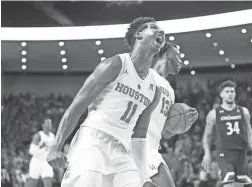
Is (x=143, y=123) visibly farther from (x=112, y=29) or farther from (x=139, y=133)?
(x=112, y=29)

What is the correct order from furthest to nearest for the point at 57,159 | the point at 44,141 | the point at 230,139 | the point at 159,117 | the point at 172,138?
the point at 172,138, the point at 44,141, the point at 230,139, the point at 159,117, the point at 57,159

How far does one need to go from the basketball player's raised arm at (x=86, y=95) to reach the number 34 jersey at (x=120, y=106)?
2.4 inches

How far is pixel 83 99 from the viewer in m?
2.55

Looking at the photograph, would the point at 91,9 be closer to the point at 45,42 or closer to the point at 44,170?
the point at 45,42

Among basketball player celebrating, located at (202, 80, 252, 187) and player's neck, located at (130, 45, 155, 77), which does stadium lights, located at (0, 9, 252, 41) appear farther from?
player's neck, located at (130, 45, 155, 77)

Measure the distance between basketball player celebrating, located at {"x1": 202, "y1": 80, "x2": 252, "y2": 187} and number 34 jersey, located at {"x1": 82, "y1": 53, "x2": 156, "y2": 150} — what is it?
3.50 m

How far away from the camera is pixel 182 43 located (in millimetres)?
10477

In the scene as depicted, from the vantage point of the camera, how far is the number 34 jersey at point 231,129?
6340mm

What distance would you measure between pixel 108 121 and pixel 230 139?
13.1ft

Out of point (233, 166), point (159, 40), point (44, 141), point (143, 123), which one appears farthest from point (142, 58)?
point (44, 141)

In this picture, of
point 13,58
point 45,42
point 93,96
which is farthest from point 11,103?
point 93,96

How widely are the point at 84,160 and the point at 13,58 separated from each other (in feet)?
33.4

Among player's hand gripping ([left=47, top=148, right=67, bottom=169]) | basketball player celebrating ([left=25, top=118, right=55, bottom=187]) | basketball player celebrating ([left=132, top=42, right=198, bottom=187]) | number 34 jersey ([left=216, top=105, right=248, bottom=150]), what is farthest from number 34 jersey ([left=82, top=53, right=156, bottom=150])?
basketball player celebrating ([left=25, top=118, right=55, bottom=187])

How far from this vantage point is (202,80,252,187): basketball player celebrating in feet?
20.0
